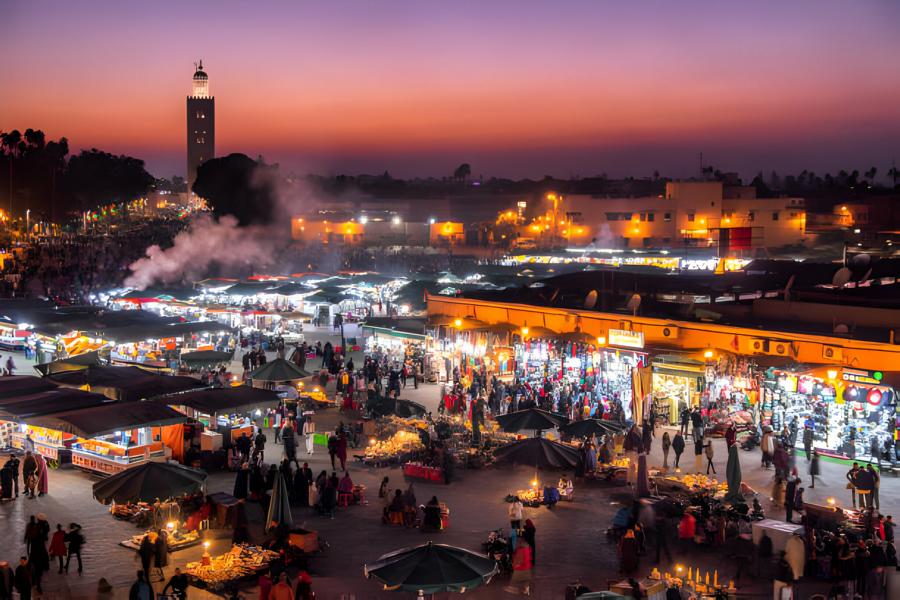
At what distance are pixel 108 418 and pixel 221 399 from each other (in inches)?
107

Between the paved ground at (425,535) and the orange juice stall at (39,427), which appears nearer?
the paved ground at (425,535)

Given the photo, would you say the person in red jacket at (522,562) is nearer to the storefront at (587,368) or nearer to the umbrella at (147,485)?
the umbrella at (147,485)

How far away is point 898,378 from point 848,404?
112cm

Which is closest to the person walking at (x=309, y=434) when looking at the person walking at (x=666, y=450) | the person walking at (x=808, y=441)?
the person walking at (x=666, y=450)

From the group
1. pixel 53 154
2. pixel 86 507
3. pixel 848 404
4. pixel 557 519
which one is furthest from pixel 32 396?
pixel 53 154

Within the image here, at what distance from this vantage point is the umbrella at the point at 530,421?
1825cm

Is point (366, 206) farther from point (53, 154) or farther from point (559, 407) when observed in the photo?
point (559, 407)

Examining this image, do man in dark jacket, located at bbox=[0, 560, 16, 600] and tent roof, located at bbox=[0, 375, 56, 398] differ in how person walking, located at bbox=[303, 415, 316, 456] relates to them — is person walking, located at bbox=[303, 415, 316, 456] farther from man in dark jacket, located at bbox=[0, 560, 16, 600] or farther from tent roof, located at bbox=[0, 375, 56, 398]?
man in dark jacket, located at bbox=[0, 560, 16, 600]

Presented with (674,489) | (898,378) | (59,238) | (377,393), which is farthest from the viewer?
(59,238)

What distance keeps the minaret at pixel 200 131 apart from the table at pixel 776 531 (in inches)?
5311

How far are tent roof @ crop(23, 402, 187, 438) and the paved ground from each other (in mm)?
1064

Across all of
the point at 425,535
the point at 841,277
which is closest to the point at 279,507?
the point at 425,535

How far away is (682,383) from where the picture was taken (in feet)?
72.2

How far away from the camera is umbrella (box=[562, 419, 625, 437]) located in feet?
58.3
